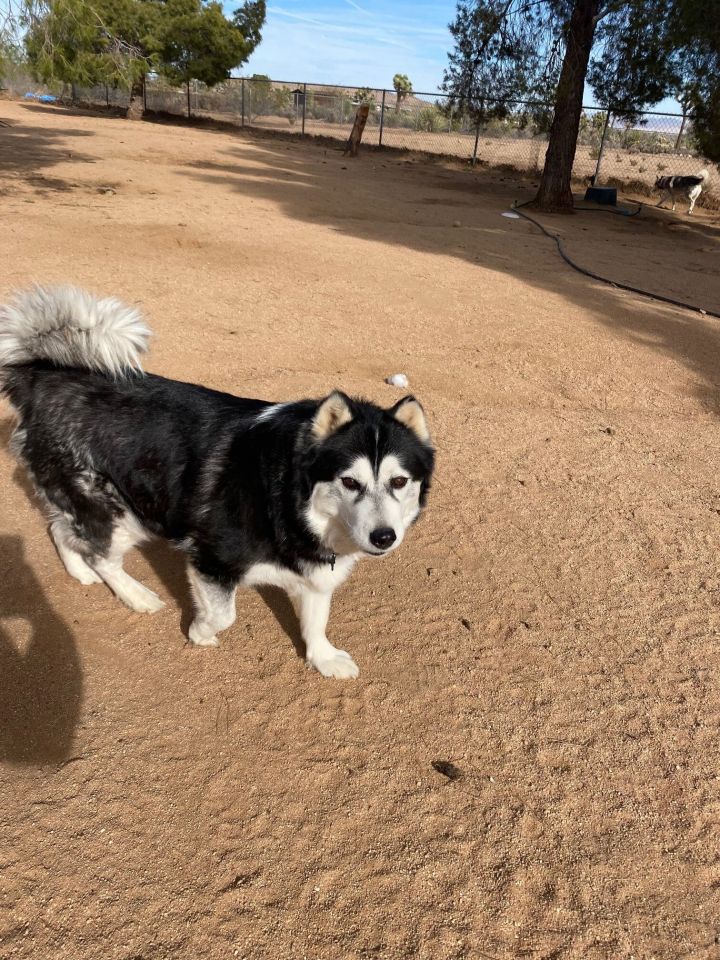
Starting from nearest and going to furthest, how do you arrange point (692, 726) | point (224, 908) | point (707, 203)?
point (224, 908)
point (692, 726)
point (707, 203)

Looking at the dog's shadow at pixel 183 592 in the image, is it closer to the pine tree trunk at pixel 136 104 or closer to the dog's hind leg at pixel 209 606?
the dog's hind leg at pixel 209 606

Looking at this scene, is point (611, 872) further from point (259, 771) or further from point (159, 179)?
point (159, 179)

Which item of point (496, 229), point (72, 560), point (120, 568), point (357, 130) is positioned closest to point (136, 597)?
point (120, 568)

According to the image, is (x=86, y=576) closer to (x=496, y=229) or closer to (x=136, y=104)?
(x=496, y=229)

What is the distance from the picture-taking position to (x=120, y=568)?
3832 mm

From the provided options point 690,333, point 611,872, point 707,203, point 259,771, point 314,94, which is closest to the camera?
point 611,872

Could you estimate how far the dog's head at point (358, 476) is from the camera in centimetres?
278

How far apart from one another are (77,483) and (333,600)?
1771 mm

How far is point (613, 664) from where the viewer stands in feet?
12.2

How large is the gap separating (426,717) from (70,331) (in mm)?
2911

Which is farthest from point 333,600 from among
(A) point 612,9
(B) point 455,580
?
(A) point 612,9

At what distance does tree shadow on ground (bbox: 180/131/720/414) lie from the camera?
A: 9.54m

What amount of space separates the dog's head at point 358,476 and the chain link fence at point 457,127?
78.4 feet

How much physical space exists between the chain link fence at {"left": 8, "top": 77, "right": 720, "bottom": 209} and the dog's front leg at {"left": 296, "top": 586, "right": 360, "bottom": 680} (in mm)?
24190
